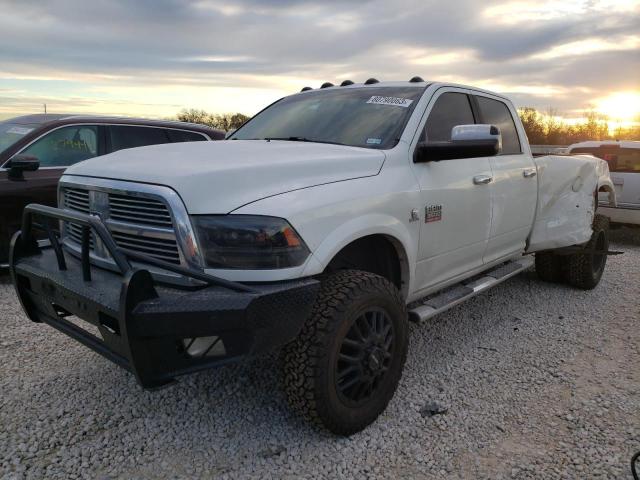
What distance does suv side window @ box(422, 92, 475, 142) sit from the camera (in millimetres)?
3520

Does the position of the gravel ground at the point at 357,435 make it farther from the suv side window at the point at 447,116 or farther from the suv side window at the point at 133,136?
the suv side window at the point at 133,136

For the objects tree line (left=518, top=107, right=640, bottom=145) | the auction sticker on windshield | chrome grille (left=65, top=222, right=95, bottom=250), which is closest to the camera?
chrome grille (left=65, top=222, right=95, bottom=250)

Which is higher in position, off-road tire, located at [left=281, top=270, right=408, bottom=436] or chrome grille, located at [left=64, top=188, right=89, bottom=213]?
chrome grille, located at [left=64, top=188, right=89, bottom=213]

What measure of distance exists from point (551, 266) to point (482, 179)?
2.38 m

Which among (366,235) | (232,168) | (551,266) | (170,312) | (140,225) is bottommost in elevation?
(551,266)

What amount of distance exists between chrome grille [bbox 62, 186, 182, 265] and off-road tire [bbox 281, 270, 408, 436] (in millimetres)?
691

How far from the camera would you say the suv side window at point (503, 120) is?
4.29 metres

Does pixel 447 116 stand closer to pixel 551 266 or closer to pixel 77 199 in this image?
pixel 77 199

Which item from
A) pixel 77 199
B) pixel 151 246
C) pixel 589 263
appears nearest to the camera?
pixel 151 246

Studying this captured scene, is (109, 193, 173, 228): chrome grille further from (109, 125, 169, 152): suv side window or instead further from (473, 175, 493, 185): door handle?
(109, 125, 169, 152): suv side window

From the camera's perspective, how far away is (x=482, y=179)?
374 cm

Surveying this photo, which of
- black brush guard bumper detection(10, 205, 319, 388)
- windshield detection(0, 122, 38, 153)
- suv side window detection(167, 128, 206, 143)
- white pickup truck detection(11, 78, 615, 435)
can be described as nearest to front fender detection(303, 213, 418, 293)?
white pickup truck detection(11, 78, 615, 435)

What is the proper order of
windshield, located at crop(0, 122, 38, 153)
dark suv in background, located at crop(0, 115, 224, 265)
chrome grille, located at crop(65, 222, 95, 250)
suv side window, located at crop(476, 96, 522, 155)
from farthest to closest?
windshield, located at crop(0, 122, 38, 153) → dark suv in background, located at crop(0, 115, 224, 265) → suv side window, located at crop(476, 96, 522, 155) → chrome grille, located at crop(65, 222, 95, 250)

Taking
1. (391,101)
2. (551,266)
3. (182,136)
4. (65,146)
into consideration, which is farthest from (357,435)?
(182,136)
